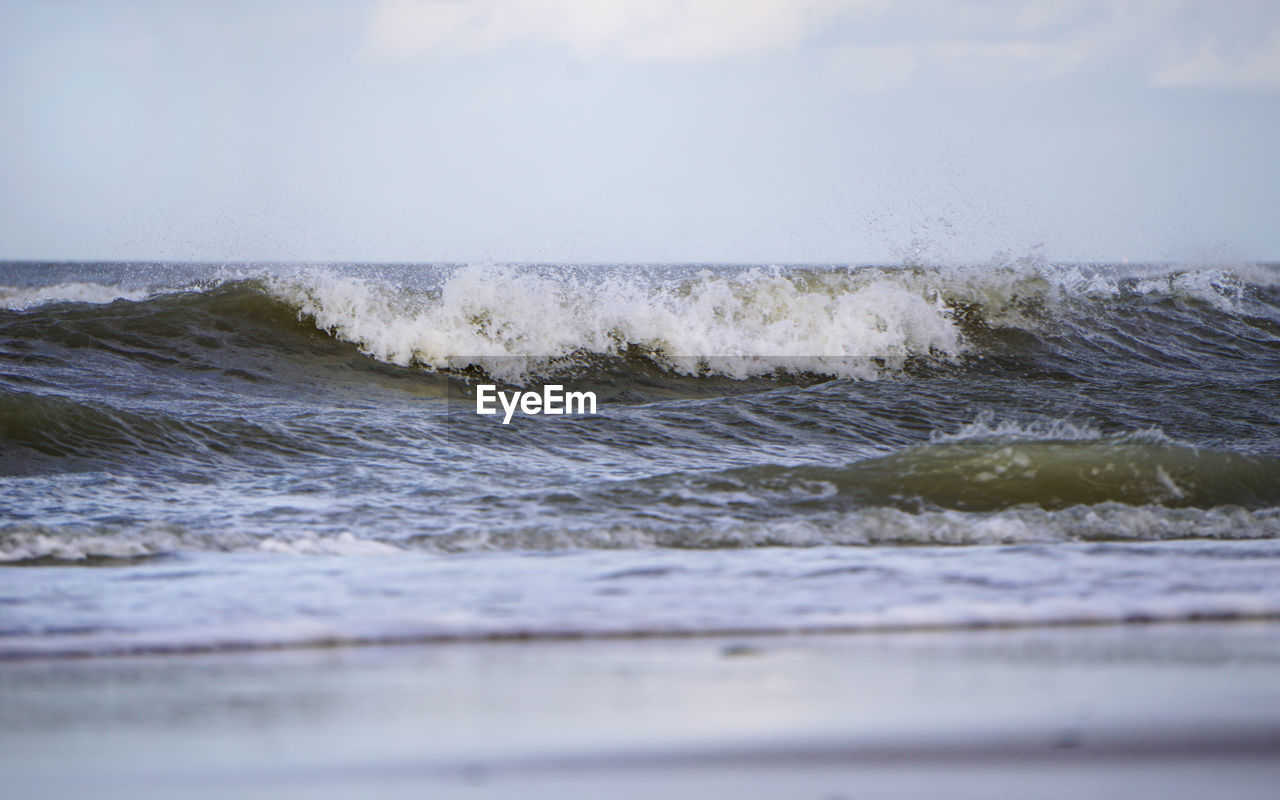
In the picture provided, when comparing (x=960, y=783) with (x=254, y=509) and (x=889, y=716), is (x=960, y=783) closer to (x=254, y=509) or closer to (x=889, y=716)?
(x=889, y=716)

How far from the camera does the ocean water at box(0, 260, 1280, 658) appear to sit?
8.91ft

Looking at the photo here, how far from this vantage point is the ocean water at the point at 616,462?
8.91 feet

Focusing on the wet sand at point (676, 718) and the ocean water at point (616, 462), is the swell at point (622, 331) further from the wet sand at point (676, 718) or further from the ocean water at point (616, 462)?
the wet sand at point (676, 718)

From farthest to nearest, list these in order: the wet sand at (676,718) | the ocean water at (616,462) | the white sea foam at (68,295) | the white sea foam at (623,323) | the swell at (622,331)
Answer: the white sea foam at (68,295) < the white sea foam at (623,323) < the swell at (622,331) < the ocean water at (616,462) < the wet sand at (676,718)

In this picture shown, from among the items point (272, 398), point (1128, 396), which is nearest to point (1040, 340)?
point (1128, 396)

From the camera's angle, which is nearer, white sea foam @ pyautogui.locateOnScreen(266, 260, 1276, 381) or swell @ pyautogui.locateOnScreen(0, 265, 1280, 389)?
swell @ pyautogui.locateOnScreen(0, 265, 1280, 389)

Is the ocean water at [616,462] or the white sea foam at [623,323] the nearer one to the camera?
the ocean water at [616,462]

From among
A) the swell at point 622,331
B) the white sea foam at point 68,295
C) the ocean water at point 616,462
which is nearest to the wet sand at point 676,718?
the ocean water at point 616,462

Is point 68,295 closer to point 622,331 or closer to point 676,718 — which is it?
point 622,331

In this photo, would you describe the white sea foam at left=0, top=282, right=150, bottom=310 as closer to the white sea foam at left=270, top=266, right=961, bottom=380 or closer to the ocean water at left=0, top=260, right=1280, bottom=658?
the ocean water at left=0, top=260, right=1280, bottom=658

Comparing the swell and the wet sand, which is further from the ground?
the swell

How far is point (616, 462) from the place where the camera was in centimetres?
518

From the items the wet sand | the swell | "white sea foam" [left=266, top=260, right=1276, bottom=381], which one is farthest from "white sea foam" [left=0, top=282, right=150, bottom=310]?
the wet sand

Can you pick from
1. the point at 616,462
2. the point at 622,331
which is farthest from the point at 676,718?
the point at 622,331
